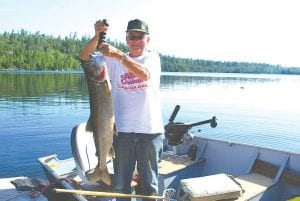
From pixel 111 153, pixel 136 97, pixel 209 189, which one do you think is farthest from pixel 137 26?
pixel 209 189

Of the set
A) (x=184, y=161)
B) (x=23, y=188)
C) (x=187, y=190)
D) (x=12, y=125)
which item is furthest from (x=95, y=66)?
(x=12, y=125)

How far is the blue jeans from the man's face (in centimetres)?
99

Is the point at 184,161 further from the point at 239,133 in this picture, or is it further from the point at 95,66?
the point at 239,133

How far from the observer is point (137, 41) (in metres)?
4.08

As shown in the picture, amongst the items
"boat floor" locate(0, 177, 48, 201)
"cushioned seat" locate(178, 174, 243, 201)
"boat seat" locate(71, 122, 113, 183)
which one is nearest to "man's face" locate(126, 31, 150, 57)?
"cushioned seat" locate(178, 174, 243, 201)

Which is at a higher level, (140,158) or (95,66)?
(95,66)

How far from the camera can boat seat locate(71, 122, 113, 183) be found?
660cm

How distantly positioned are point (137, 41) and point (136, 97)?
2.14 ft

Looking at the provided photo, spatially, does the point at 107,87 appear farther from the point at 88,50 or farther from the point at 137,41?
the point at 137,41

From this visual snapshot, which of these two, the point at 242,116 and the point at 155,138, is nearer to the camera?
the point at 155,138

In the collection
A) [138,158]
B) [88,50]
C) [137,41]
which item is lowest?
[138,158]

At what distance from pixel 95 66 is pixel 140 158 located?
1.39m

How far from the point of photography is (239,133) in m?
23.8

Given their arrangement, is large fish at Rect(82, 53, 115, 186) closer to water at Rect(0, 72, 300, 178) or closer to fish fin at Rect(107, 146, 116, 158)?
fish fin at Rect(107, 146, 116, 158)
